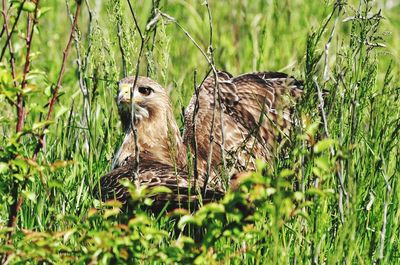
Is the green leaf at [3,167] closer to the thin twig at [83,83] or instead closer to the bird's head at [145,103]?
the thin twig at [83,83]

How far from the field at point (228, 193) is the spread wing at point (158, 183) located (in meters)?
0.10

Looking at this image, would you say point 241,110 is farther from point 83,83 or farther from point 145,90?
point 83,83

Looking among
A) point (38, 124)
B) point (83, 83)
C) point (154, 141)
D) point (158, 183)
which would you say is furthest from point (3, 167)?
point (154, 141)

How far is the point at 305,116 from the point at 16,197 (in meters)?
1.11

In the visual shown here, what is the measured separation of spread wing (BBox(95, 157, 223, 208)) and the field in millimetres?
104

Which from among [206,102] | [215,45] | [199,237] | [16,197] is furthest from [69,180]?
[215,45]

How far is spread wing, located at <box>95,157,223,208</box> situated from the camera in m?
4.63

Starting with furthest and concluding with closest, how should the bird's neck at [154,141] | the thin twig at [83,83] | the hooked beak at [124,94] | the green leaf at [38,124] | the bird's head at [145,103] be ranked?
the bird's head at [145,103] → the bird's neck at [154,141] → the hooked beak at [124,94] → the thin twig at [83,83] → the green leaf at [38,124]

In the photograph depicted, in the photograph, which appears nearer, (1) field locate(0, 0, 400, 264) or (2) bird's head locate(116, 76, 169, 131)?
(1) field locate(0, 0, 400, 264)

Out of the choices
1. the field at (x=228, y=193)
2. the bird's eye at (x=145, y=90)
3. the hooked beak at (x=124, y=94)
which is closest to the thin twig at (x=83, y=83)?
the field at (x=228, y=193)

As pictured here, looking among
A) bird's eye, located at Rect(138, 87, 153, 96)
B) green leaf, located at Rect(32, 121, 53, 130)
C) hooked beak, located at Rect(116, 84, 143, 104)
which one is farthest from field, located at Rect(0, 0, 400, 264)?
bird's eye, located at Rect(138, 87, 153, 96)

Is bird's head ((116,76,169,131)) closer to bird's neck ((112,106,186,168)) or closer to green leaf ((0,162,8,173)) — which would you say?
bird's neck ((112,106,186,168))

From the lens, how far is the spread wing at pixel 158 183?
463cm

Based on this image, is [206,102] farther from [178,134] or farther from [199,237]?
[199,237]
